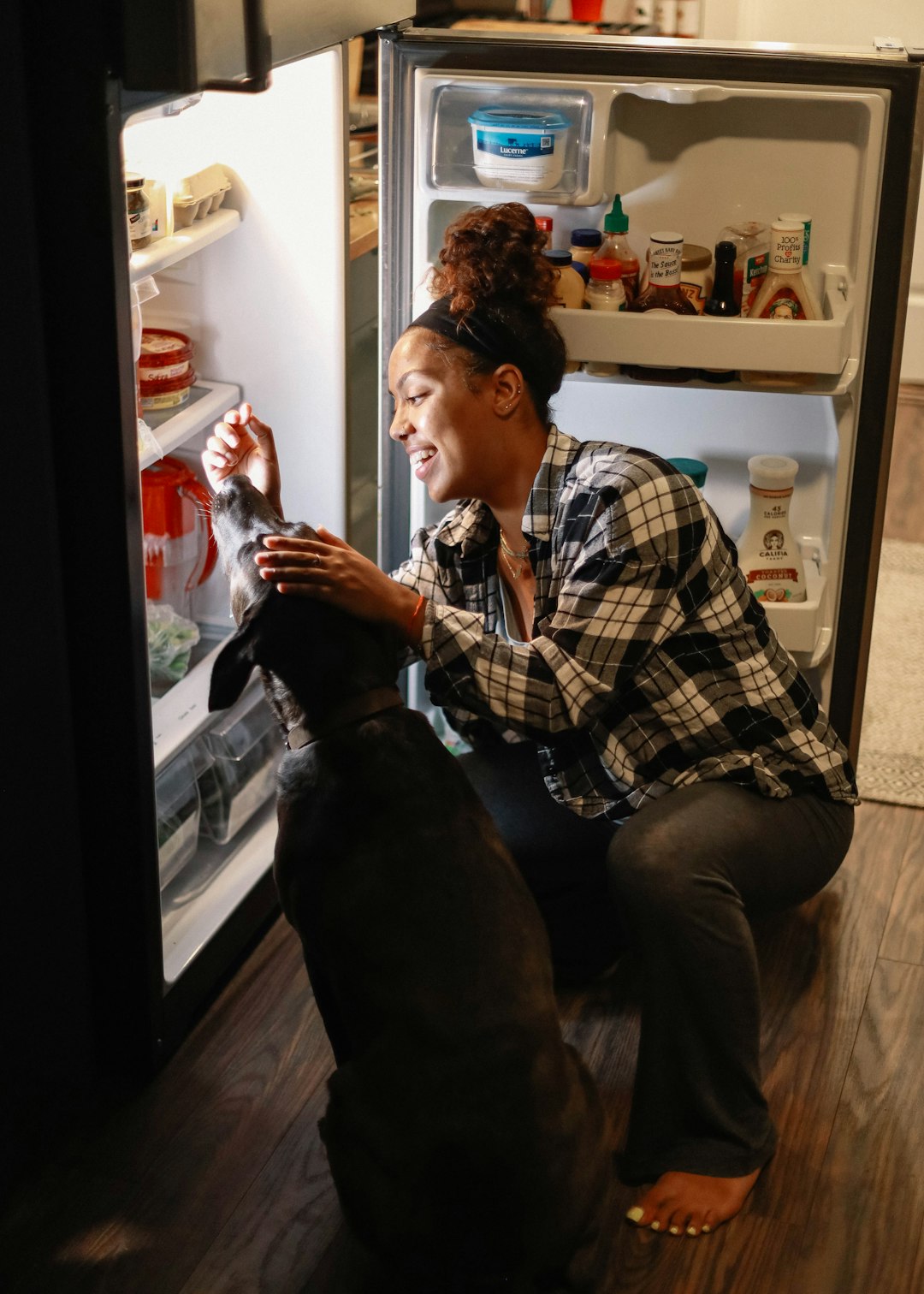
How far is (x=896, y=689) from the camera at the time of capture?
2945 mm

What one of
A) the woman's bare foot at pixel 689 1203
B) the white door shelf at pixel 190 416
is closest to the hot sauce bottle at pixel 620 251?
the white door shelf at pixel 190 416

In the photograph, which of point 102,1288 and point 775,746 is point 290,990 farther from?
point 775,746

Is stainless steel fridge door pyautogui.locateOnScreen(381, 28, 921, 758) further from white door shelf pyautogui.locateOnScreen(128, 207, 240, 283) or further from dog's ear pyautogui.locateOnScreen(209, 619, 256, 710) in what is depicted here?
dog's ear pyautogui.locateOnScreen(209, 619, 256, 710)

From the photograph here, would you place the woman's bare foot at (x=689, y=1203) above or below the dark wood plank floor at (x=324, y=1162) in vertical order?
above

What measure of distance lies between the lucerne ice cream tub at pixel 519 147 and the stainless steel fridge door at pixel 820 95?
42 mm

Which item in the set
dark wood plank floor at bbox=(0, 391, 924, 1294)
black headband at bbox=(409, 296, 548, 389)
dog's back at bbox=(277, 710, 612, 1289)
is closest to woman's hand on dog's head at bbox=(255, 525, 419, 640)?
dog's back at bbox=(277, 710, 612, 1289)

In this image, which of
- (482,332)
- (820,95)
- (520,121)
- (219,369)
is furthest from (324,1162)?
(820,95)

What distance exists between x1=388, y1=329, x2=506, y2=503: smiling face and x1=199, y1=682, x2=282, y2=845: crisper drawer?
0.63m

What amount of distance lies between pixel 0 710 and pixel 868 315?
1.30 meters

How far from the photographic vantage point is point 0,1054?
5.30 feet

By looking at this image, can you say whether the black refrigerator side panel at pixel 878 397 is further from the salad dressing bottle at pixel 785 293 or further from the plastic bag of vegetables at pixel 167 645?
the plastic bag of vegetables at pixel 167 645

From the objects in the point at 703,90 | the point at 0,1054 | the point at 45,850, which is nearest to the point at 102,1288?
the point at 0,1054

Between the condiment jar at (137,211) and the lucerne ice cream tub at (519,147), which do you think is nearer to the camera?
the condiment jar at (137,211)

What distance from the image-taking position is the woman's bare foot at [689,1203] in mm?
1641
